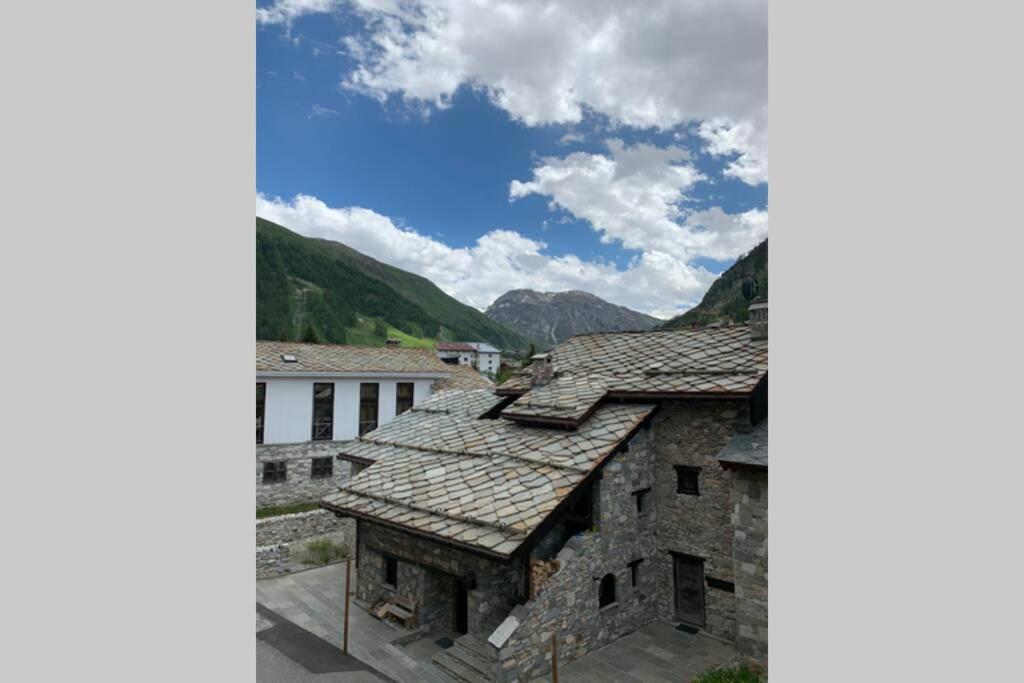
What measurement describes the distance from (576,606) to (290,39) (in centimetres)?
1048

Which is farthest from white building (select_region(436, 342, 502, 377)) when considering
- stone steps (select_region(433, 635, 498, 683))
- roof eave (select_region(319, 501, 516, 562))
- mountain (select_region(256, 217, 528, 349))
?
stone steps (select_region(433, 635, 498, 683))

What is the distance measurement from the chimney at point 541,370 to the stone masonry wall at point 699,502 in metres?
3.10

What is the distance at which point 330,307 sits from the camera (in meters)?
92.7

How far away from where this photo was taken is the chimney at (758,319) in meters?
11.5

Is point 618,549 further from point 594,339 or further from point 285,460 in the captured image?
point 285,460

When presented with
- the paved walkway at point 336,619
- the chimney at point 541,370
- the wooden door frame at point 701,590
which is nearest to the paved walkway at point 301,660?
the paved walkway at point 336,619

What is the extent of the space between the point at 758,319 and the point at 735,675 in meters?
6.67

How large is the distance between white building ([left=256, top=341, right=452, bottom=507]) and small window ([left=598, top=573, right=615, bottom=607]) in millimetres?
13682

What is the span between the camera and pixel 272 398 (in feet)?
69.5

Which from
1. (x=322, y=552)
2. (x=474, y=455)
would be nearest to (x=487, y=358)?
(x=322, y=552)

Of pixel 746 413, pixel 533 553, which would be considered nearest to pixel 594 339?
pixel 746 413

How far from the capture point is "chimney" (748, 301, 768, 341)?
11453 millimetres

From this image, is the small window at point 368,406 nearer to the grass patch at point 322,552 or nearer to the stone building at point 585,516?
the grass patch at point 322,552

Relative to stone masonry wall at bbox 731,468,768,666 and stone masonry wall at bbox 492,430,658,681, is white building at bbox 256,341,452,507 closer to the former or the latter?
stone masonry wall at bbox 492,430,658,681
